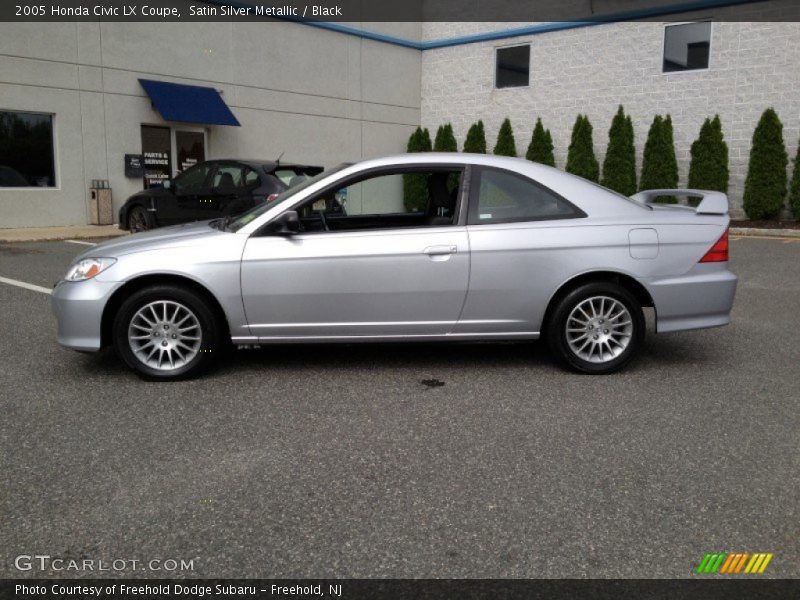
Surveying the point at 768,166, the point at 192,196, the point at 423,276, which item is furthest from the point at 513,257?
the point at 768,166

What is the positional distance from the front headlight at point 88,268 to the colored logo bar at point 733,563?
160 inches

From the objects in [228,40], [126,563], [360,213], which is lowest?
[126,563]

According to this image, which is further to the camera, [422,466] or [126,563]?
[422,466]

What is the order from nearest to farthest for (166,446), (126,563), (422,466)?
1. (126,563)
2. (422,466)
3. (166,446)

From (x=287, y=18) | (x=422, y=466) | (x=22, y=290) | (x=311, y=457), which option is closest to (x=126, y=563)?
(x=311, y=457)

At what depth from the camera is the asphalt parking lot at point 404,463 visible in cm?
293

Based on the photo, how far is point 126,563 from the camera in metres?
2.81

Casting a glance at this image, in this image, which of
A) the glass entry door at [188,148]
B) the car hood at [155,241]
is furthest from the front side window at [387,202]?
the glass entry door at [188,148]

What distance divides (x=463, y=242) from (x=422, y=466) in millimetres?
1994

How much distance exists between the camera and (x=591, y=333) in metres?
5.37

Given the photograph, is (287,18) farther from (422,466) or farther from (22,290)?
(422,466)

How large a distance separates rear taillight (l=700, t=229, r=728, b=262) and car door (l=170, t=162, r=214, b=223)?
10.1 m

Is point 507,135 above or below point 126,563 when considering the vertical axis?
above
